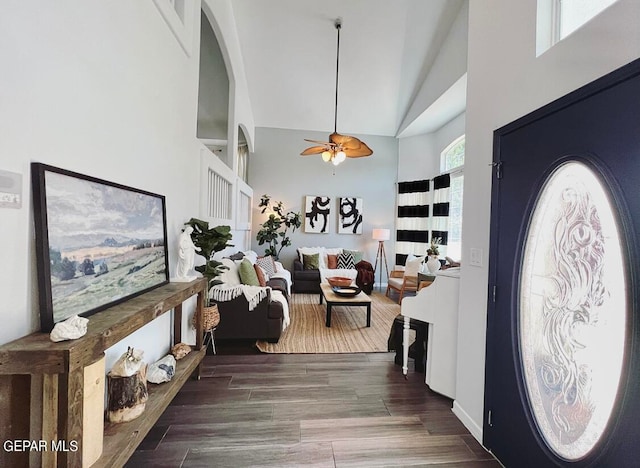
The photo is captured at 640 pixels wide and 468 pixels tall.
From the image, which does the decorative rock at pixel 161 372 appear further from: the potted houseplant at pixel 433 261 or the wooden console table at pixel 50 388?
the potted houseplant at pixel 433 261

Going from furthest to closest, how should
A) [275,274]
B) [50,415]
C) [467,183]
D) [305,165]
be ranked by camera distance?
[305,165] → [275,274] → [467,183] → [50,415]

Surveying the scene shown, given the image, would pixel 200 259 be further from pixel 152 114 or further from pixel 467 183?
pixel 467 183

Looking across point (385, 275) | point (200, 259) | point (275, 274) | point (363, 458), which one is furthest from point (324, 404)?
point (385, 275)

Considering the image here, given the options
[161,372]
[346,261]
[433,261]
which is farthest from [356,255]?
[161,372]

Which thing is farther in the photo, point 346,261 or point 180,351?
point 346,261

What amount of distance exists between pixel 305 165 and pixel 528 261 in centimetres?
599

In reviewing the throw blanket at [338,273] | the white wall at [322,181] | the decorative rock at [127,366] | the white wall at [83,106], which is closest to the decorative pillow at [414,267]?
the throw blanket at [338,273]

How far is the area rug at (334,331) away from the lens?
10.6 ft

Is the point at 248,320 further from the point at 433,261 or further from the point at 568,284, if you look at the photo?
the point at 433,261

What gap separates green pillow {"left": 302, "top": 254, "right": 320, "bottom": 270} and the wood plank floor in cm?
355

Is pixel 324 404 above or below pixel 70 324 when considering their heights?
below

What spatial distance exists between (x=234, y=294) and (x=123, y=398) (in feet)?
5.65

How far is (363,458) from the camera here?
1.69m

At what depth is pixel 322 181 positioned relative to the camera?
712 cm
